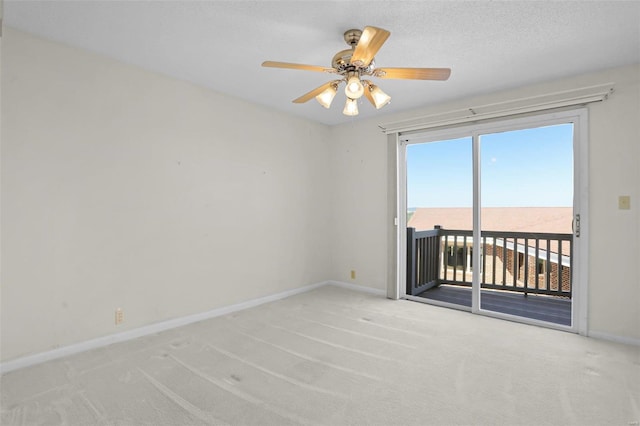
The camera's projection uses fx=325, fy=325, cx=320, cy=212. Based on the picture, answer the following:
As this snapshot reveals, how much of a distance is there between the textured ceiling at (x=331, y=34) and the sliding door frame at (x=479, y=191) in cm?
42

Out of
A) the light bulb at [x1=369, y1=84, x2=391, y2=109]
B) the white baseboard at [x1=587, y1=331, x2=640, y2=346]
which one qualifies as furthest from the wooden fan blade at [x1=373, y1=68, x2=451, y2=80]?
the white baseboard at [x1=587, y1=331, x2=640, y2=346]

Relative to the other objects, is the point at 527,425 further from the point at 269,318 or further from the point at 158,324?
the point at 158,324

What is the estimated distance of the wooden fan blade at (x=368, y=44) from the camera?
5.72ft

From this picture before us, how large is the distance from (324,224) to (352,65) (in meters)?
2.91

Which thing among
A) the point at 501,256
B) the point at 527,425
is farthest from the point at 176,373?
the point at 501,256

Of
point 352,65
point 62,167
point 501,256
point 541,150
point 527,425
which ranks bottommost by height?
point 527,425

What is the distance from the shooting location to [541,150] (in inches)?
130

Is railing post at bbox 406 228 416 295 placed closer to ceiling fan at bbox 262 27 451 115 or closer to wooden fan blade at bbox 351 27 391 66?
ceiling fan at bbox 262 27 451 115

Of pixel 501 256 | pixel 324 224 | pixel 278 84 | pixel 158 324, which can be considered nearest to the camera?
pixel 158 324

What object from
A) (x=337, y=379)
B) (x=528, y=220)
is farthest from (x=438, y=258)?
(x=337, y=379)

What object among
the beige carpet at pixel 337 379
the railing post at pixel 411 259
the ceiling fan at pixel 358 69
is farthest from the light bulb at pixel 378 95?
the railing post at pixel 411 259

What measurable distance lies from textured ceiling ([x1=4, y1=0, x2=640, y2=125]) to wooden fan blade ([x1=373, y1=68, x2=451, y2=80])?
12.9 inches

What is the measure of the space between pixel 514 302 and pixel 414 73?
3226 mm

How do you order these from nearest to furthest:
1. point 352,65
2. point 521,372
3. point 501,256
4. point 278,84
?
point 352,65 → point 521,372 → point 278,84 → point 501,256
